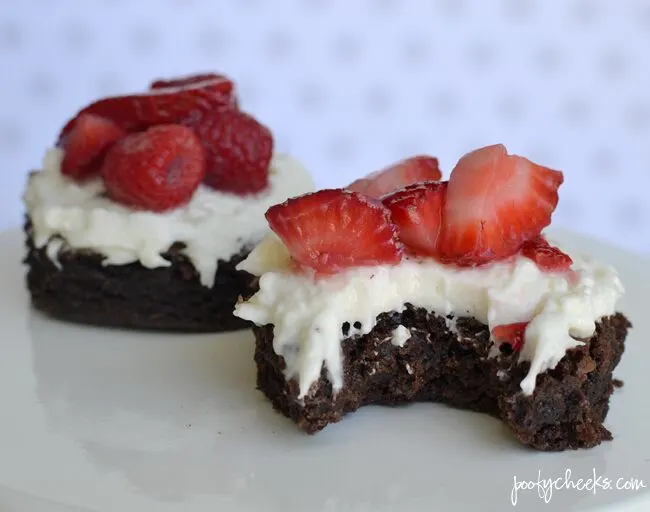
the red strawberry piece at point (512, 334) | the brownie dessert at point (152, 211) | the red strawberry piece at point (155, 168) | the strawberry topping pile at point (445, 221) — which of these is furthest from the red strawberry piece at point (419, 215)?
the red strawberry piece at point (155, 168)

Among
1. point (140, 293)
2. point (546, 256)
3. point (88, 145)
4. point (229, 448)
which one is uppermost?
point (88, 145)

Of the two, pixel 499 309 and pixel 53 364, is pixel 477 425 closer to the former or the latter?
pixel 499 309

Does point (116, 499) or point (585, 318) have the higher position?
point (585, 318)

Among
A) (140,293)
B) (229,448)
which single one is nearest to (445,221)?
(229,448)

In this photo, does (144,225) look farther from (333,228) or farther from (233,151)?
(333,228)

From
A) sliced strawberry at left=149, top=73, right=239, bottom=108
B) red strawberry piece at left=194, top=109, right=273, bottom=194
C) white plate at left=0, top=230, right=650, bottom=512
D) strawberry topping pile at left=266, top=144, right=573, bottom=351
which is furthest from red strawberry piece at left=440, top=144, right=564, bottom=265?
sliced strawberry at left=149, top=73, right=239, bottom=108

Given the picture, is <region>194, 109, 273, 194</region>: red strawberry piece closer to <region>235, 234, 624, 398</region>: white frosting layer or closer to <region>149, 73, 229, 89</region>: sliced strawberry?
<region>149, 73, 229, 89</region>: sliced strawberry

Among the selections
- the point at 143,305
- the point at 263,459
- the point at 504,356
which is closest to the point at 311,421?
the point at 263,459

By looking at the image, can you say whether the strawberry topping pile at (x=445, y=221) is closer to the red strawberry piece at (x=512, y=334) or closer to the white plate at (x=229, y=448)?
the red strawberry piece at (x=512, y=334)
